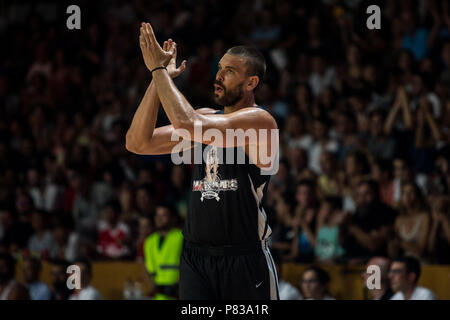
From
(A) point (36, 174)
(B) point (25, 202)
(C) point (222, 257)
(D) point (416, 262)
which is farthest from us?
(A) point (36, 174)

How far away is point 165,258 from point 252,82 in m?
3.81

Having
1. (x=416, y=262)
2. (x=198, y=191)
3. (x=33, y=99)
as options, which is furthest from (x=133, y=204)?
(x=198, y=191)

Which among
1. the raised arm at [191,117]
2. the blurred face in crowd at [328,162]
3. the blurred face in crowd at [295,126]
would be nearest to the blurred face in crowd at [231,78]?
the raised arm at [191,117]

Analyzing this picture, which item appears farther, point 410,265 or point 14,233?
point 14,233

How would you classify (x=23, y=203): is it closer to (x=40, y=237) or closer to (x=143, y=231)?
(x=40, y=237)

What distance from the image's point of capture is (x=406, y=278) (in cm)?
688

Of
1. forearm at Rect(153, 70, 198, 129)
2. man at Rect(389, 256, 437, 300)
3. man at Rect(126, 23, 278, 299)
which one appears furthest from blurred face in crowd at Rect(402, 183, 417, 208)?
forearm at Rect(153, 70, 198, 129)

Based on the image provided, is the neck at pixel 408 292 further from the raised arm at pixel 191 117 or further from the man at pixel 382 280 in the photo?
the raised arm at pixel 191 117

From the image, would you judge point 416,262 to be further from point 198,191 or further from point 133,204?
point 133,204

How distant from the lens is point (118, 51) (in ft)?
42.2

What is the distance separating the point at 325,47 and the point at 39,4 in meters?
6.21

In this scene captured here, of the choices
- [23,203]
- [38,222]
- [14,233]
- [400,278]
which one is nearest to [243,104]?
[400,278]

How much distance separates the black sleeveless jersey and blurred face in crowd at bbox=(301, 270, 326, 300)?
2953 mm

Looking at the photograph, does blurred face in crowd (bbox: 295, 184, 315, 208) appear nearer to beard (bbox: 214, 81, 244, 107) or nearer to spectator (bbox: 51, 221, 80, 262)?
spectator (bbox: 51, 221, 80, 262)
